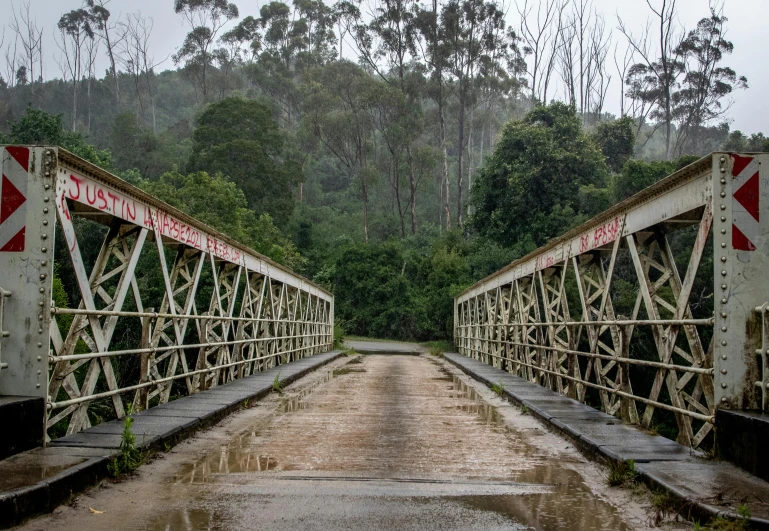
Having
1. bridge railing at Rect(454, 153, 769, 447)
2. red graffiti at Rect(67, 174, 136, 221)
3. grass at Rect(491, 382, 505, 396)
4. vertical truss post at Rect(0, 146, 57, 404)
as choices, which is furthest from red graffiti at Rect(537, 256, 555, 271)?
vertical truss post at Rect(0, 146, 57, 404)

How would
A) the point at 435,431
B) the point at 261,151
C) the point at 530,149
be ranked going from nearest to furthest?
the point at 435,431
the point at 530,149
the point at 261,151

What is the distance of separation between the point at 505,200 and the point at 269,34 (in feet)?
118

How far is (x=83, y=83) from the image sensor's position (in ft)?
221

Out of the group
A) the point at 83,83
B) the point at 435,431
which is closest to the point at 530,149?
the point at 435,431

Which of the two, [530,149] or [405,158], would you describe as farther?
[405,158]

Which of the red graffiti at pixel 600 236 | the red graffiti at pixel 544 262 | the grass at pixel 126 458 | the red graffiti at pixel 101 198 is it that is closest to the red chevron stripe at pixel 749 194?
the red graffiti at pixel 600 236

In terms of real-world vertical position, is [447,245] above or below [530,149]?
below

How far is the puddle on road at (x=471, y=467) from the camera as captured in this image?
480 centimetres

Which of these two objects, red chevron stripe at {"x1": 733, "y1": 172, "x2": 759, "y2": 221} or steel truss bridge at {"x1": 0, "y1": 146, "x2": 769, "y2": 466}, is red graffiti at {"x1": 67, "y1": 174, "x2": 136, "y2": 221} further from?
red chevron stripe at {"x1": 733, "y1": 172, "x2": 759, "y2": 221}

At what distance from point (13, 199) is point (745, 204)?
18.9 feet

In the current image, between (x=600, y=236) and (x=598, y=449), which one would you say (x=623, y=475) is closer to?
(x=598, y=449)

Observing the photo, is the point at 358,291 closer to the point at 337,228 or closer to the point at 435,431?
the point at 337,228

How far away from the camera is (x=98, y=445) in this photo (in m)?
6.02

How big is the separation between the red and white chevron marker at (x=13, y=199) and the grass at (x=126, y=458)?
5.56 ft
